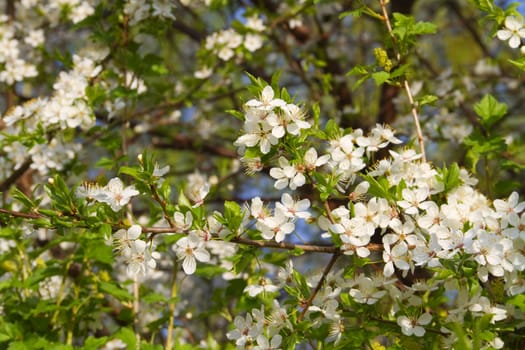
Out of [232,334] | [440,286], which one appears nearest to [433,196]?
[440,286]

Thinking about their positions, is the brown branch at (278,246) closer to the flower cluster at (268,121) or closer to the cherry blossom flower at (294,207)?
the cherry blossom flower at (294,207)

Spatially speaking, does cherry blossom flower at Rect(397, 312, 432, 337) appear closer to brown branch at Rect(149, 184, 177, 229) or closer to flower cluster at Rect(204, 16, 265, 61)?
brown branch at Rect(149, 184, 177, 229)

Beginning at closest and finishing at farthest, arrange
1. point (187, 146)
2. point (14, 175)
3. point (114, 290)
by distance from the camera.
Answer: point (114, 290) < point (14, 175) < point (187, 146)

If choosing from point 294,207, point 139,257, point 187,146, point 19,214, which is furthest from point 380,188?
point 187,146

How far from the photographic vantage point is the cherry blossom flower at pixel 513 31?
1891mm

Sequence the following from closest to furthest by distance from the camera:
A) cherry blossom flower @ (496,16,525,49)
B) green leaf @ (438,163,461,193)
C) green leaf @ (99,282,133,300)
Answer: green leaf @ (438,163,461,193) < cherry blossom flower @ (496,16,525,49) < green leaf @ (99,282,133,300)

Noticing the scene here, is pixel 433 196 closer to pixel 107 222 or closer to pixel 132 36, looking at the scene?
pixel 107 222

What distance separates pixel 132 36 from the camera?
2.59 meters

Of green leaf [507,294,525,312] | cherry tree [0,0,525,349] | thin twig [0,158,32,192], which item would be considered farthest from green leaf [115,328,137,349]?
green leaf [507,294,525,312]

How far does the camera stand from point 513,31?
191 cm

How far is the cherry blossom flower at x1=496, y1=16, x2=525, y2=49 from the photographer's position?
189 centimetres

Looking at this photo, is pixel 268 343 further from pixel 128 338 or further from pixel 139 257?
pixel 128 338

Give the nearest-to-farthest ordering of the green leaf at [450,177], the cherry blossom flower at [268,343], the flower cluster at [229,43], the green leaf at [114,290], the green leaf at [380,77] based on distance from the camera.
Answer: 1. the cherry blossom flower at [268,343]
2. the green leaf at [450,177]
3. the green leaf at [380,77]
4. the green leaf at [114,290]
5. the flower cluster at [229,43]

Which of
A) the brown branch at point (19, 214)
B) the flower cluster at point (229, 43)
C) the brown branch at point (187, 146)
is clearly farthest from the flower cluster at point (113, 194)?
the brown branch at point (187, 146)
